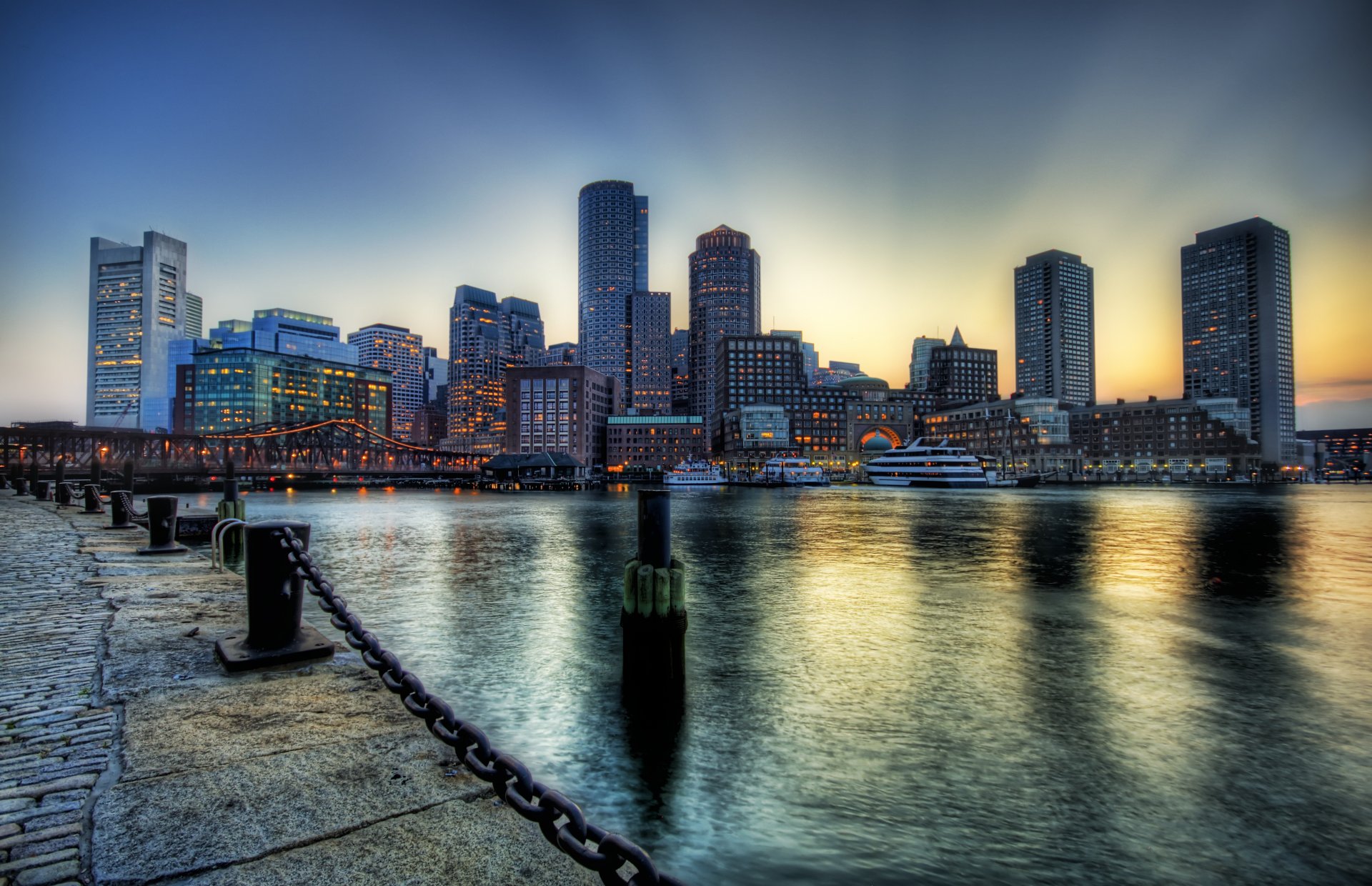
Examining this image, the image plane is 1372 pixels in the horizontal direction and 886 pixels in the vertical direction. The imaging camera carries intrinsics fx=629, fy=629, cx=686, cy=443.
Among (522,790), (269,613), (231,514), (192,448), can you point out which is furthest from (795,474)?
(522,790)

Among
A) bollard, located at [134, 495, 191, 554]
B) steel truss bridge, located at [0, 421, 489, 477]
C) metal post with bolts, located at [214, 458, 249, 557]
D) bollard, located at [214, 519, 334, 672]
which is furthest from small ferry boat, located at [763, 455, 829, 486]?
bollard, located at [214, 519, 334, 672]

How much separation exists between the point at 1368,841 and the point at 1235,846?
5.08 ft

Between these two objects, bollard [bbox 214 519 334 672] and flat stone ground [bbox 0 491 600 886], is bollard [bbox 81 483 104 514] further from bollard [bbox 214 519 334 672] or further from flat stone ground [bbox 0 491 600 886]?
bollard [bbox 214 519 334 672]

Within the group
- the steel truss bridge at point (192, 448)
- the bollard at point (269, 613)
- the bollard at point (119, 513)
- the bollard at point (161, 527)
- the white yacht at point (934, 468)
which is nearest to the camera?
the bollard at point (269, 613)

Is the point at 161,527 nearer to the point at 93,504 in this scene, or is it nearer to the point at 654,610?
the point at 654,610

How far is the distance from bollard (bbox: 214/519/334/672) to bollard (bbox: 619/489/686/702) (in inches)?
194

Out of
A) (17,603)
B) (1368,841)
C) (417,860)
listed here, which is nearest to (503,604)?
(17,603)

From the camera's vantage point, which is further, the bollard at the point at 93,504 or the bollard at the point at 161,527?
the bollard at the point at 93,504

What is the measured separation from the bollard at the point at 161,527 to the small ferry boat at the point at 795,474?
14793cm

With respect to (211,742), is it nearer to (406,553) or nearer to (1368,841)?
(1368,841)

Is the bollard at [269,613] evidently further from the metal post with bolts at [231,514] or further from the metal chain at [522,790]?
the metal post with bolts at [231,514]

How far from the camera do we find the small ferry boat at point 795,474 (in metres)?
164

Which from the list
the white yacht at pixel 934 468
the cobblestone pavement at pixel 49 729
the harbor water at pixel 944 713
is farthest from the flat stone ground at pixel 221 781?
the white yacht at pixel 934 468

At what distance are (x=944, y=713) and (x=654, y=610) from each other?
5.40 m
